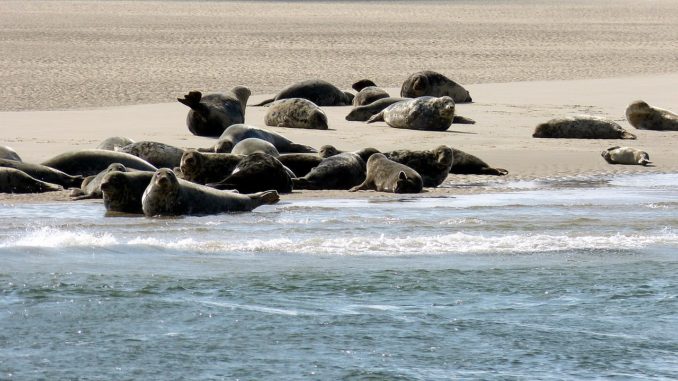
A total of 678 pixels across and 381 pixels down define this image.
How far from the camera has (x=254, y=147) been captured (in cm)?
1073

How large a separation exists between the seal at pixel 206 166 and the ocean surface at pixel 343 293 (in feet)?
2.38

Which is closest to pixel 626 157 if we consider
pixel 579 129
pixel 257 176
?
pixel 579 129

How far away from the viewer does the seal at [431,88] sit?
1698 cm

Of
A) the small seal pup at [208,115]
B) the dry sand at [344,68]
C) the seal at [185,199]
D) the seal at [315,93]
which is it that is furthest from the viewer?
the seal at [315,93]

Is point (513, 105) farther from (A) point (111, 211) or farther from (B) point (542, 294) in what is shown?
(B) point (542, 294)

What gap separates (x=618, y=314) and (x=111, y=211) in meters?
3.80

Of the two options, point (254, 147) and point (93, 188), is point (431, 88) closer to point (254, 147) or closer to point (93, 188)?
point (254, 147)

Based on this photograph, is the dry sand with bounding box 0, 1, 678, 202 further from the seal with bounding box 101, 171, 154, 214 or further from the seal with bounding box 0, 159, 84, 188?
the seal with bounding box 101, 171, 154, 214

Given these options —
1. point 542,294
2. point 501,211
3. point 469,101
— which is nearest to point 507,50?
point 469,101

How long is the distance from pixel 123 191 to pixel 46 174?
1441 millimetres

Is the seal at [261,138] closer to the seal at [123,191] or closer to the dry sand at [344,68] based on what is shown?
the dry sand at [344,68]

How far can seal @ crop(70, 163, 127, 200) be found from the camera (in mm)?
9500

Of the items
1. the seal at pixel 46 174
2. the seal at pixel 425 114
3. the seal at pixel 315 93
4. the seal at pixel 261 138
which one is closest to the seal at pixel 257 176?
the seal at pixel 46 174

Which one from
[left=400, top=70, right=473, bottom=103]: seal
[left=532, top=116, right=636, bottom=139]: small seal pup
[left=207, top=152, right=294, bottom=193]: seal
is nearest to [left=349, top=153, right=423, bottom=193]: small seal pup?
[left=207, top=152, right=294, bottom=193]: seal
